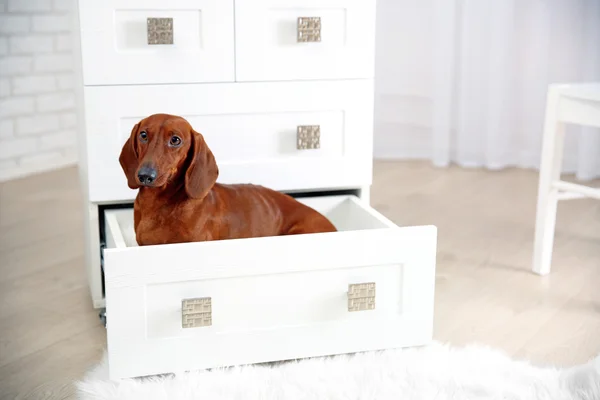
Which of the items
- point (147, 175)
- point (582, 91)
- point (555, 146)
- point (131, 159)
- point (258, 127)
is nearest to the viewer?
point (147, 175)

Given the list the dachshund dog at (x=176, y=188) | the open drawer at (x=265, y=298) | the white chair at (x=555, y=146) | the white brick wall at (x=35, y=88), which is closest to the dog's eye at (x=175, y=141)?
the dachshund dog at (x=176, y=188)

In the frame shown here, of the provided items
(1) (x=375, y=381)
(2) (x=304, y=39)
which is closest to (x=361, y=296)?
(1) (x=375, y=381)

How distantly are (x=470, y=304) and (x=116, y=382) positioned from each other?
0.80 metres

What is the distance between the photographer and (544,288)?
6.13 feet

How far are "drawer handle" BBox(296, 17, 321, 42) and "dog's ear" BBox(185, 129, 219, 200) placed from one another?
0.36 meters

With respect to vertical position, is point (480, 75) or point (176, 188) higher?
point (480, 75)

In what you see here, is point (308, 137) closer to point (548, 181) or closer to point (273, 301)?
point (273, 301)

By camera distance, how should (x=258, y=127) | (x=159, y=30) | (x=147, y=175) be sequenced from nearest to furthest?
(x=147, y=175)
(x=159, y=30)
(x=258, y=127)

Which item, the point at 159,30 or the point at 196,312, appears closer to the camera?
the point at 196,312

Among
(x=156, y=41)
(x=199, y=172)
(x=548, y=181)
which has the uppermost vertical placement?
(x=156, y=41)

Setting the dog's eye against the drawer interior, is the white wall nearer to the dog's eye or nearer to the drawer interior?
the drawer interior

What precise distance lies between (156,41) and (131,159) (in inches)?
10.7

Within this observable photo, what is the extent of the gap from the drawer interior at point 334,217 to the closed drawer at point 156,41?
0.89 feet

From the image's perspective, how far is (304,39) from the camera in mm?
1640
